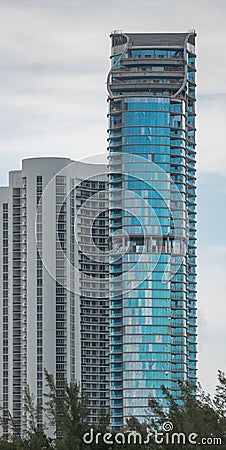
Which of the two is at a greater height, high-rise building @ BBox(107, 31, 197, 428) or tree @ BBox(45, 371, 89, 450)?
high-rise building @ BBox(107, 31, 197, 428)

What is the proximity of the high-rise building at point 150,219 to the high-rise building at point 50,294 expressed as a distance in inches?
25.9

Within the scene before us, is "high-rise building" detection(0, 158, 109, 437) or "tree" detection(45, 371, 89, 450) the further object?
"high-rise building" detection(0, 158, 109, 437)

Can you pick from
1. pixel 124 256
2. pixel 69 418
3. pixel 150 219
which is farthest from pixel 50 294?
pixel 69 418

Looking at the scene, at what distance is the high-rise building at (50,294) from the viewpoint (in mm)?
31391

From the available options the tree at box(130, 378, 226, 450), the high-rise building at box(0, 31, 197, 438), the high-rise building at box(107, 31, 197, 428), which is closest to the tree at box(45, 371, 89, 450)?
the tree at box(130, 378, 226, 450)

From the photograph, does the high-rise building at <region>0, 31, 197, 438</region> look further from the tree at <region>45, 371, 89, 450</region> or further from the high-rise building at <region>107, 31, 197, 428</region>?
the tree at <region>45, 371, 89, 450</region>

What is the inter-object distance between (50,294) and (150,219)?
3.21m

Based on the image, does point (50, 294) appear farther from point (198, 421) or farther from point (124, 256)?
point (198, 421)

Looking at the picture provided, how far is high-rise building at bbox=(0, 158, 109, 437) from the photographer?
3139 centimetres

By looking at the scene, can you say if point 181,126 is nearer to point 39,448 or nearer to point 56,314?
point 56,314

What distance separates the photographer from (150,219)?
102ft

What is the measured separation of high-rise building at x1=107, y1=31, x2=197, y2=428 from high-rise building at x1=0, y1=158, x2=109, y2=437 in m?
0.66

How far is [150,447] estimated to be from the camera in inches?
556

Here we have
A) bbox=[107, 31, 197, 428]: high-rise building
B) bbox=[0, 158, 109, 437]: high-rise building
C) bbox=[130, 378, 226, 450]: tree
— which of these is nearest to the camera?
bbox=[130, 378, 226, 450]: tree
